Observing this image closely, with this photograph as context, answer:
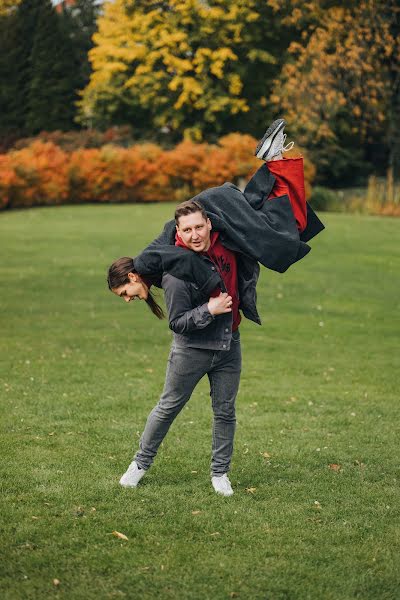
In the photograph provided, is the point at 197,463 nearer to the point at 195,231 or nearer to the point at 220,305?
the point at 220,305

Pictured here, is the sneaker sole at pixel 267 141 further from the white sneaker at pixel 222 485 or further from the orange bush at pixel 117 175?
the orange bush at pixel 117 175

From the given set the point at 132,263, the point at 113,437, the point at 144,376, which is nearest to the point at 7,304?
the point at 144,376

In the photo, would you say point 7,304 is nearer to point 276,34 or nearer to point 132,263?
point 132,263

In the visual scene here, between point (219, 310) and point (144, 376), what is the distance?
4280 millimetres

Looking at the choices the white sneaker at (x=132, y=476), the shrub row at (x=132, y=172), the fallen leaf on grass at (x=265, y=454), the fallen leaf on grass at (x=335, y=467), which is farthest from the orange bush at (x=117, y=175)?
the white sneaker at (x=132, y=476)

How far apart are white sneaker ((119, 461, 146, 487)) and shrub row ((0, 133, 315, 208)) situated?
74.8 ft

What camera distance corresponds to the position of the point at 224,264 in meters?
4.91

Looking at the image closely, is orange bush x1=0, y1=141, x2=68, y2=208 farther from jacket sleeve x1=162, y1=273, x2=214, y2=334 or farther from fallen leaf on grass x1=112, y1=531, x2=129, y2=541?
fallen leaf on grass x1=112, y1=531, x2=129, y2=541

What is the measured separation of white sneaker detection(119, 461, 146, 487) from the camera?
5359mm

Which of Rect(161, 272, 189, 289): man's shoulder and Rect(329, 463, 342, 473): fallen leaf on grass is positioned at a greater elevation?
Rect(161, 272, 189, 289): man's shoulder

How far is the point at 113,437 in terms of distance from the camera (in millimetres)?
6617

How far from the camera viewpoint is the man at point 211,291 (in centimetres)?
473

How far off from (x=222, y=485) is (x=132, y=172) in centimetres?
2405

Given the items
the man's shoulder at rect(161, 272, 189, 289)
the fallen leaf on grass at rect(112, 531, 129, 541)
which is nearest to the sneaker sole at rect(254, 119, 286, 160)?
the man's shoulder at rect(161, 272, 189, 289)
